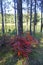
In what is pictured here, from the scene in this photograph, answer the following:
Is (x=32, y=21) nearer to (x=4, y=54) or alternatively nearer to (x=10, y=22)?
(x=10, y=22)

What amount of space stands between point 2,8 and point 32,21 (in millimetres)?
3738

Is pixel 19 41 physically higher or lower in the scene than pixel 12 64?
higher

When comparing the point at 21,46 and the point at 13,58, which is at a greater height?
the point at 21,46

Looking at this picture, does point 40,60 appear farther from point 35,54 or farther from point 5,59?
point 5,59

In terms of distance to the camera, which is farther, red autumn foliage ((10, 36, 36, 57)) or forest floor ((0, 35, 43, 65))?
red autumn foliage ((10, 36, 36, 57))

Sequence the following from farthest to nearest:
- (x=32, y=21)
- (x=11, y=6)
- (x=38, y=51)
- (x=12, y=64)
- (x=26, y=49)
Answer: (x=11, y=6)
(x=32, y=21)
(x=38, y=51)
(x=26, y=49)
(x=12, y=64)

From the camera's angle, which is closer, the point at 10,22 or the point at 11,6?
the point at 11,6

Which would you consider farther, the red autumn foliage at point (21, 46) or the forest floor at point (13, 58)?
the red autumn foliage at point (21, 46)

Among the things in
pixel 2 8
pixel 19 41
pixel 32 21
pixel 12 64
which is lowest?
pixel 12 64

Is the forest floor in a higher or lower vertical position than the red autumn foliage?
lower

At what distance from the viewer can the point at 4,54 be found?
6.04 metres

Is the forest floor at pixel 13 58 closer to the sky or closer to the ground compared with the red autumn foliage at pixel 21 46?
closer to the ground

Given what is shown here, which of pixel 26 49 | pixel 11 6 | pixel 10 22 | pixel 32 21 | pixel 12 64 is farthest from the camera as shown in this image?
pixel 10 22

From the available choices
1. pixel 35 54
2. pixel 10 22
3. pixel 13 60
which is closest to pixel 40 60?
pixel 35 54
